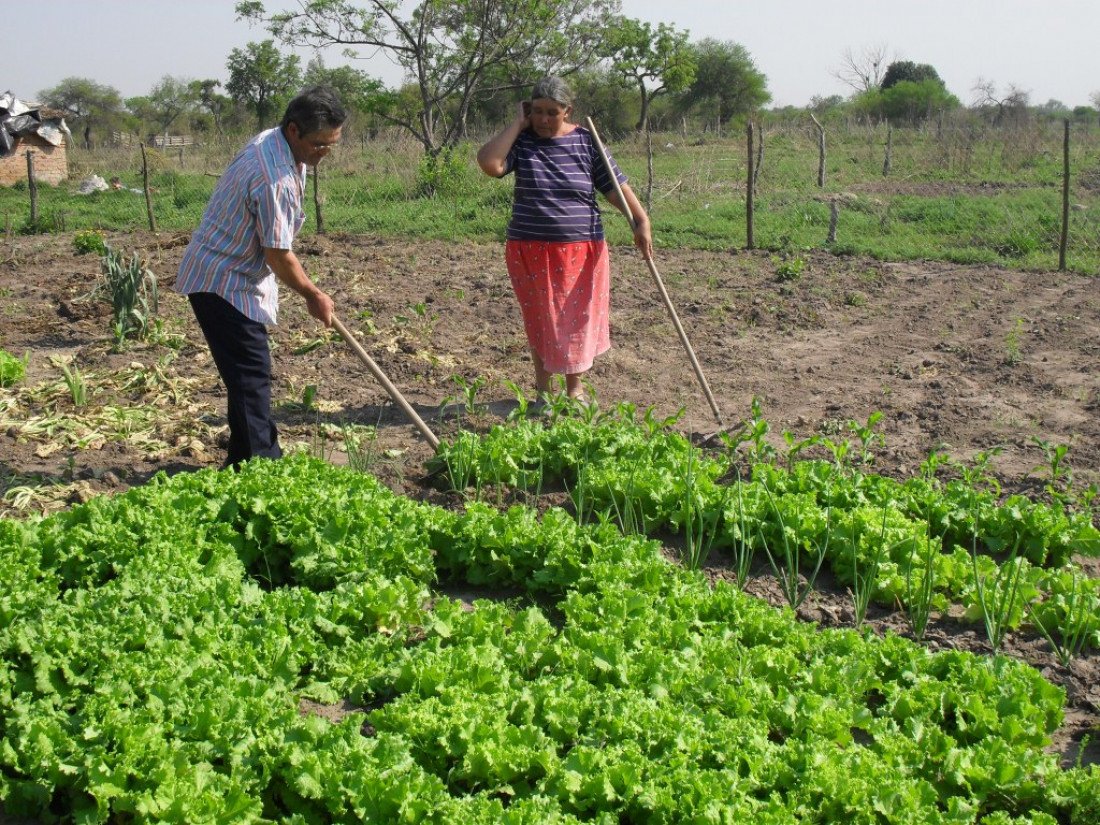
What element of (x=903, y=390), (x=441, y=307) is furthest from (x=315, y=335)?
(x=903, y=390)

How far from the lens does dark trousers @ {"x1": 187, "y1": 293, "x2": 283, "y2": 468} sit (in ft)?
15.3

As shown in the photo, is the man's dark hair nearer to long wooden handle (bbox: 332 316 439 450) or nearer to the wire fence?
long wooden handle (bbox: 332 316 439 450)

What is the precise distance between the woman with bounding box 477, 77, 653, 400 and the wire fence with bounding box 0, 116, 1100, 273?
662 centimetres

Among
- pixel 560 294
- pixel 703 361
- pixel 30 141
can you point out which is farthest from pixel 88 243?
pixel 30 141

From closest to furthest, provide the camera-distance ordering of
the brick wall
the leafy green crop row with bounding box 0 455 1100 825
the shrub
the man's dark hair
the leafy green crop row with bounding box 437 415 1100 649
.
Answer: the leafy green crop row with bounding box 0 455 1100 825 < the leafy green crop row with bounding box 437 415 1100 649 < the man's dark hair < the shrub < the brick wall

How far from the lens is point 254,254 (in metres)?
4.62

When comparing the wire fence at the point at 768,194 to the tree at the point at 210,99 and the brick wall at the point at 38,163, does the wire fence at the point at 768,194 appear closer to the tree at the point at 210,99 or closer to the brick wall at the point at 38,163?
the brick wall at the point at 38,163

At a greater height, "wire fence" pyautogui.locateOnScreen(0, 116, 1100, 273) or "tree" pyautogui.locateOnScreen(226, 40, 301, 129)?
"tree" pyautogui.locateOnScreen(226, 40, 301, 129)

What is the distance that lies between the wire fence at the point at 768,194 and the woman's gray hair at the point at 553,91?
7010mm

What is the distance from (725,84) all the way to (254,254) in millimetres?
49288

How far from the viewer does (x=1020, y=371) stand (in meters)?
7.21

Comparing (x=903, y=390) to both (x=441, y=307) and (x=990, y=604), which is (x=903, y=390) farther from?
(x=441, y=307)

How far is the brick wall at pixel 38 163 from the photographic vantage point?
72.5 ft

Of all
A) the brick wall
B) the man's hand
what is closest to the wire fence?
the brick wall
